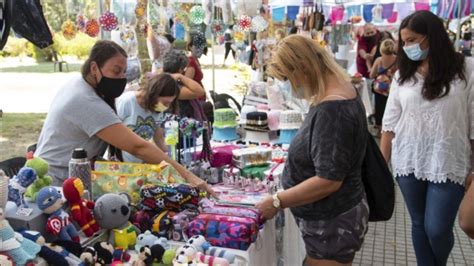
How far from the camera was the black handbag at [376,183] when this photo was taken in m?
2.12

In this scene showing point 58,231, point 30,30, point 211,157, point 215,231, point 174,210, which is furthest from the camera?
point 211,157

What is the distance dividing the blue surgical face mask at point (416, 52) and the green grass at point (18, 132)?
18.6ft

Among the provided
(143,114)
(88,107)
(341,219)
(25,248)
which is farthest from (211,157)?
(25,248)

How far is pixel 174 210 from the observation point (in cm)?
206

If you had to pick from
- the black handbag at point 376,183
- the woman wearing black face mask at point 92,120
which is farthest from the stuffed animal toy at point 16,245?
the black handbag at point 376,183

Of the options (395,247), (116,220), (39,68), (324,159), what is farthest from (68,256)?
(39,68)

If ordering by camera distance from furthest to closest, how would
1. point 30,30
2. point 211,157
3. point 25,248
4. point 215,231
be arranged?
point 211,157 < point 30,30 < point 215,231 < point 25,248

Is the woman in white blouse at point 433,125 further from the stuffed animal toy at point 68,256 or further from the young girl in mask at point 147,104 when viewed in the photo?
the stuffed animal toy at point 68,256

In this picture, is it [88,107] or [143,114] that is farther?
[143,114]

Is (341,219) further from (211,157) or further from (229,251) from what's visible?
(211,157)

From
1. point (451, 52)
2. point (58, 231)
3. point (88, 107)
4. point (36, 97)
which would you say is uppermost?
point (451, 52)

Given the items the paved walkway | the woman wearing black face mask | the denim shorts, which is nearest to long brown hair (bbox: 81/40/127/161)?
the woman wearing black face mask

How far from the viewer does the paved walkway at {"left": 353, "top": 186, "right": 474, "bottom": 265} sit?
378cm

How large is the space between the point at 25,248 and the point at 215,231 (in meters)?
0.73
